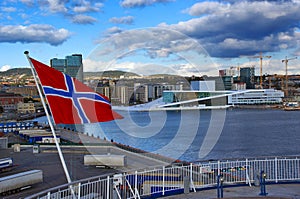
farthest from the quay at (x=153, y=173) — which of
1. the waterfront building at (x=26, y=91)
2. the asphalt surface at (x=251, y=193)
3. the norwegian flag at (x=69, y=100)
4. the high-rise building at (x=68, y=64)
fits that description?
the waterfront building at (x=26, y=91)

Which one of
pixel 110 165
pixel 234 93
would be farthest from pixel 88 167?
pixel 234 93

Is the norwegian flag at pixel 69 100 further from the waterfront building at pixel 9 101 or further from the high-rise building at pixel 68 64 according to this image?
the waterfront building at pixel 9 101

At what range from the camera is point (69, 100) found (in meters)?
4.72

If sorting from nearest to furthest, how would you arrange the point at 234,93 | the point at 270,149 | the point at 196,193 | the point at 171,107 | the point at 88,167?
the point at 196,193 → the point at 88,167 → the point at 270,149 → the point at 171,107 → the point at 234,93

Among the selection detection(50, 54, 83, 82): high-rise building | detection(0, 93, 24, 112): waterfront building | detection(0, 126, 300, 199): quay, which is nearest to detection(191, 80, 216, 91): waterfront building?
detection(50, 54, 83, 82): high-rise building

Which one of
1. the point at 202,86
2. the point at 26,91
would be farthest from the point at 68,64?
the point at 26,91

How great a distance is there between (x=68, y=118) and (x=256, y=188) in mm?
2507

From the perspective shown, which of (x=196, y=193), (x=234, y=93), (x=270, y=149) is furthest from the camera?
(x=234, y=93)

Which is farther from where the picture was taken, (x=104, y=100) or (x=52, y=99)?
(x=104, y=100)

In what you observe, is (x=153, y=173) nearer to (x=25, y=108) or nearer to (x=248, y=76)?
(x=25, y=108)

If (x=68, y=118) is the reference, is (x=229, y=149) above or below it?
below

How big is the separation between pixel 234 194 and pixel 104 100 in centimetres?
196

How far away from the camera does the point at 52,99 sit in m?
4.52

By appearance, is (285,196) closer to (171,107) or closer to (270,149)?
(270,149)
